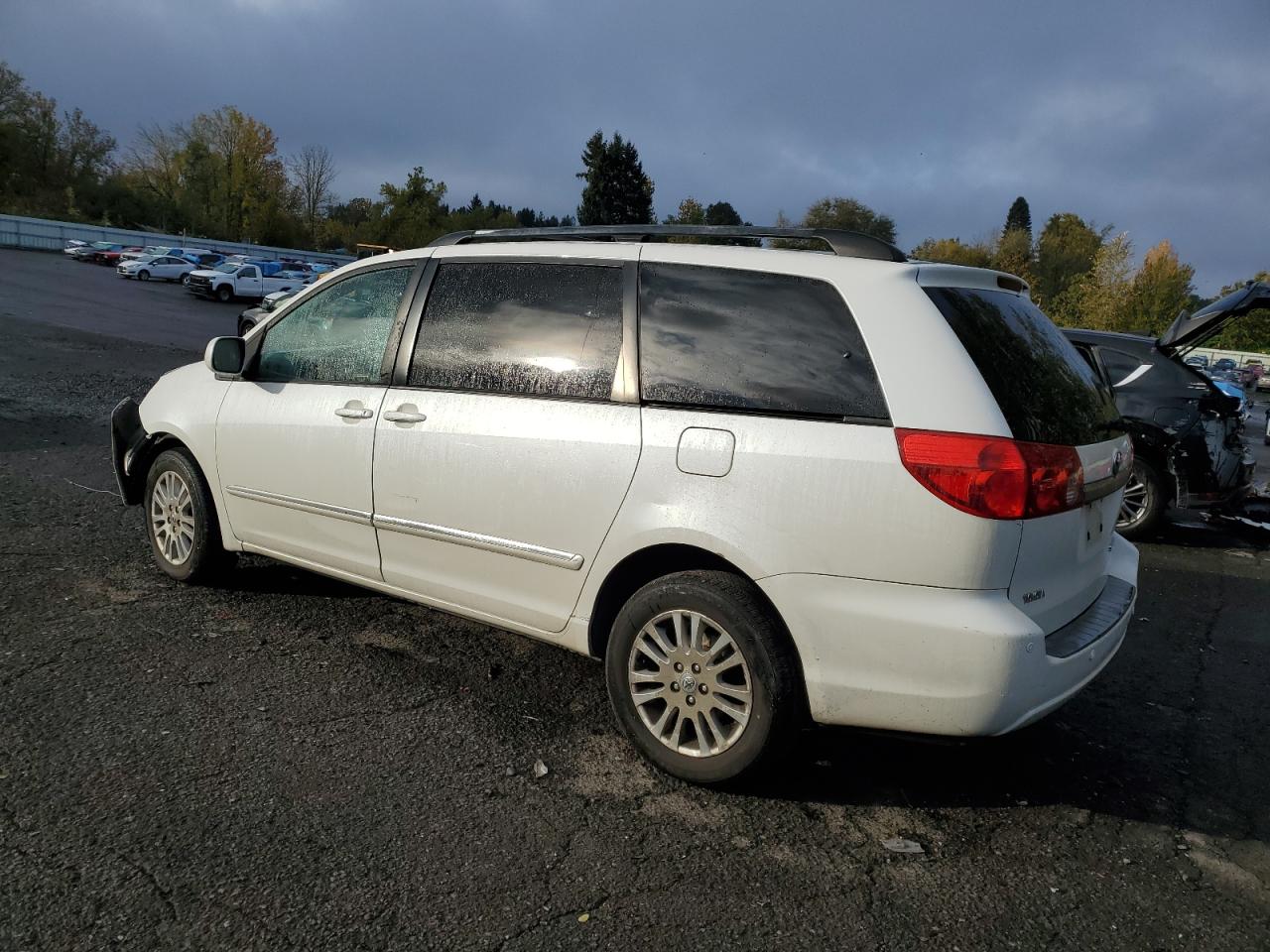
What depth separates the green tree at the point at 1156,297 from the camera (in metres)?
41.8

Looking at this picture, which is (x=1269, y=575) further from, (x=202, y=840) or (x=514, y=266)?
(x=202, y=840)

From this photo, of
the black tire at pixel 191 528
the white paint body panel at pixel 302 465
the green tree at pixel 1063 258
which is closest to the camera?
the white paint body panel at pixel 302 465

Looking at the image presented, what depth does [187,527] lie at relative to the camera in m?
4.99

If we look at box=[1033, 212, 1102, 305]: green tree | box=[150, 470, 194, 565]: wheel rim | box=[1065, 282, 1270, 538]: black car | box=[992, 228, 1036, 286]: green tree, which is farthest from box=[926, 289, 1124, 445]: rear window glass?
box=[1033, 212, 1102, 305]: green tree

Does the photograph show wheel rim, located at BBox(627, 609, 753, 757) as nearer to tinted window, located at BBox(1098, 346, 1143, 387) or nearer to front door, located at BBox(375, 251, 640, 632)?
front door, located at BBox(375, 251, 640, 632)

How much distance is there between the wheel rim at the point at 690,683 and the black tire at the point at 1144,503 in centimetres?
568

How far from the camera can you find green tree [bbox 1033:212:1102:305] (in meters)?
67.0

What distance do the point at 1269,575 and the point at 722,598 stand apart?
19.4 feet

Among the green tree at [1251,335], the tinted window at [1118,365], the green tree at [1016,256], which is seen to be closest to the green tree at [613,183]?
the green tree at [1016,256]

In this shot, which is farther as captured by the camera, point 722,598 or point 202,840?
point 722,598

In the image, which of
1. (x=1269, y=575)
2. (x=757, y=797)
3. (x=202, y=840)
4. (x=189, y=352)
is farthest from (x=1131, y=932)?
(x=189, y=352)

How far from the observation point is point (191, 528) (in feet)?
16.3

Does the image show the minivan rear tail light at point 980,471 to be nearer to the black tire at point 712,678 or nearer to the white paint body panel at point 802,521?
the white paint body panel at point 802,521

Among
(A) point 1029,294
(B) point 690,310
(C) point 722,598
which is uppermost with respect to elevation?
(A) point 1029,294
